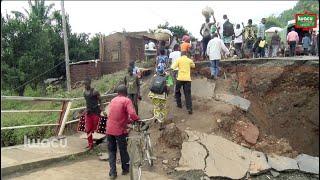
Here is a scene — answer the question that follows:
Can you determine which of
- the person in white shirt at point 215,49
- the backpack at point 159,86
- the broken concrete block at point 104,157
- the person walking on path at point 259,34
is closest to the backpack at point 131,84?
the backpack at point 159,86

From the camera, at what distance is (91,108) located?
9.70 meters

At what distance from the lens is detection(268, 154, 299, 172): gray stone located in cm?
919

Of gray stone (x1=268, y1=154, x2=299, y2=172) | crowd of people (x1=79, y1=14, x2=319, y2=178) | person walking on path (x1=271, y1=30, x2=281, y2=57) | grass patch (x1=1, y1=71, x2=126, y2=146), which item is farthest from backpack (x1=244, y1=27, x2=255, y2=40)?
gray stone (x1=268, y1=154, x2=299, y2=172)

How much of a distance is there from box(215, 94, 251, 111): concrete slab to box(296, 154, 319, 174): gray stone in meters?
2.35

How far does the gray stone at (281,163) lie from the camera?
919 centimetres

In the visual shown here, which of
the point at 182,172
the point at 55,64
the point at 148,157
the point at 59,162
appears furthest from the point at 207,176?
the point at 55,64

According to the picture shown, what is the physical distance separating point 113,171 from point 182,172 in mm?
1541

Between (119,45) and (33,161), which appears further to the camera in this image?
(119,45)

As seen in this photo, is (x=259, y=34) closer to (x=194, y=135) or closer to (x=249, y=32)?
(x=249, y=32)

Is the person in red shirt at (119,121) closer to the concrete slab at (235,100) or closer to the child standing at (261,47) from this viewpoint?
the concrete slab at (235,100)

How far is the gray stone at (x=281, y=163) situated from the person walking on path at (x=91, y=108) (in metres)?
4.04

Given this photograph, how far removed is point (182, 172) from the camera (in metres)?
8.65

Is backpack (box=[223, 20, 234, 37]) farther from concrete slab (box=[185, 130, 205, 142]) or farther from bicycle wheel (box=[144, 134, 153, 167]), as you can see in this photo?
bicycle wheel (box=[144, 134, 153, 167])

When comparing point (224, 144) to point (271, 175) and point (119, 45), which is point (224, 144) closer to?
point (271, 175)
